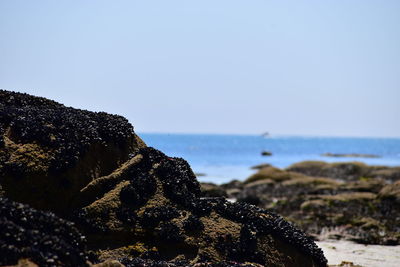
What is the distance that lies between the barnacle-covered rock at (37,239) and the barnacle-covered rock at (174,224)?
5.45 ft

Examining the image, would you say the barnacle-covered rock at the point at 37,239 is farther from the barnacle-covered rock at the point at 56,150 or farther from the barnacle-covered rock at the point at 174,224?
the barnacle-covered rock at the point at 56,150

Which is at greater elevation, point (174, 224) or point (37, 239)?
point (37, 239)

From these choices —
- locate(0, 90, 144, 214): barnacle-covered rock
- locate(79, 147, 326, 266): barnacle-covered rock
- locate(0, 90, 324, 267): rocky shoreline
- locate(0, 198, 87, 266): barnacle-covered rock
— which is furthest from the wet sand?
locate(0, 198, 87, 266): barnacle-covered rock

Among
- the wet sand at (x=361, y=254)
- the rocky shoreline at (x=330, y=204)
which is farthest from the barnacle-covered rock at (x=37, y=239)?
the wet sand at (x=361, y=254)

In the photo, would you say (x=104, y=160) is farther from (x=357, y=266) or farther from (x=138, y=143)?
(x=357, y=266)

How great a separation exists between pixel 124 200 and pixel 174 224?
0.94m

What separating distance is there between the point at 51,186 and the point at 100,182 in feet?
2.82

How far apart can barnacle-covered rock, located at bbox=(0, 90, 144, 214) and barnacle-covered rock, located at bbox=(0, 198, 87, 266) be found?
2062mm

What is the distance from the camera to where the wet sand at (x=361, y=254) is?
47.8 feet


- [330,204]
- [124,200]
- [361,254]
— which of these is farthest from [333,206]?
[124,200]

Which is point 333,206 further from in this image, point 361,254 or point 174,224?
point 174,224

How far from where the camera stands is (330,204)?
27266 millimetres

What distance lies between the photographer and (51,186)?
8.65m

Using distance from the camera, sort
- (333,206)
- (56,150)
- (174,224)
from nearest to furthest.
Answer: (174,224) < (56,150) < (333,206)
